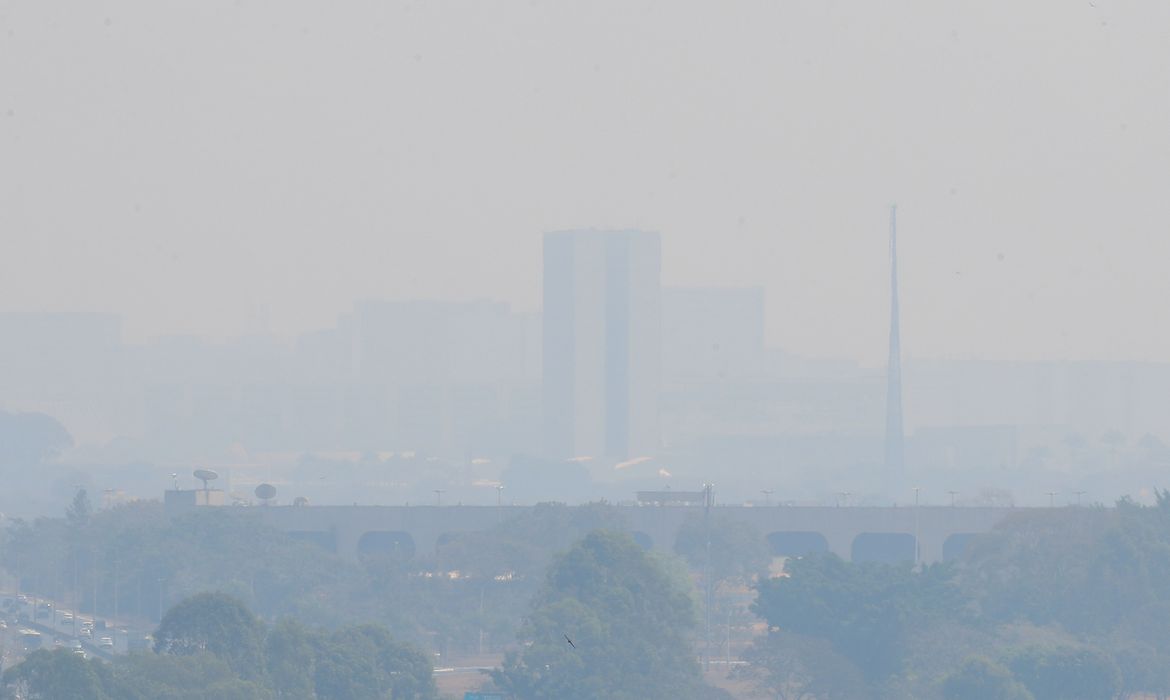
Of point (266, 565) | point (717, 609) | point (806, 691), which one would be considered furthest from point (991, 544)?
point (266, 565)

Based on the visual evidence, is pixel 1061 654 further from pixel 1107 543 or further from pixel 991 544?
pixel 991 544

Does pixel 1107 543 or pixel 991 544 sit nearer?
pixel 1107 543

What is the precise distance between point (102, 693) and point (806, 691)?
31.1m

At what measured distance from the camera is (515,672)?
70125mm

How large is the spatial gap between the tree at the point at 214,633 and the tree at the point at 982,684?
2392cm

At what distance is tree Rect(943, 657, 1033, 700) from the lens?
2771 inches

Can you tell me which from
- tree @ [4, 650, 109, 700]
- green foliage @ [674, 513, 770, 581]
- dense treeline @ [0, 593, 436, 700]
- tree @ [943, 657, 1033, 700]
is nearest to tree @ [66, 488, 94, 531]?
green foliage @ [674, 513, 770, 581]

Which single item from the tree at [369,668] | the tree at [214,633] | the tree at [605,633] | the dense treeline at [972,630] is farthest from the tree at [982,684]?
the tree at [214,633]

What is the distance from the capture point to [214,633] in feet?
203

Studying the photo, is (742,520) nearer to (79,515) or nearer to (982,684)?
(79,515)

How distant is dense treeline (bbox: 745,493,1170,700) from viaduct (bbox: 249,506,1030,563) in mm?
52613

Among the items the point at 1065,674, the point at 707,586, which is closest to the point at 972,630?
the point at 1065,674

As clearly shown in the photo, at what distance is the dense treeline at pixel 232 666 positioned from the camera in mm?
55812

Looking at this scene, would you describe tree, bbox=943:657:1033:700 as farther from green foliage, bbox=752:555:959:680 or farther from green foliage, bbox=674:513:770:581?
green foliage, bbox=674:513:770:581
